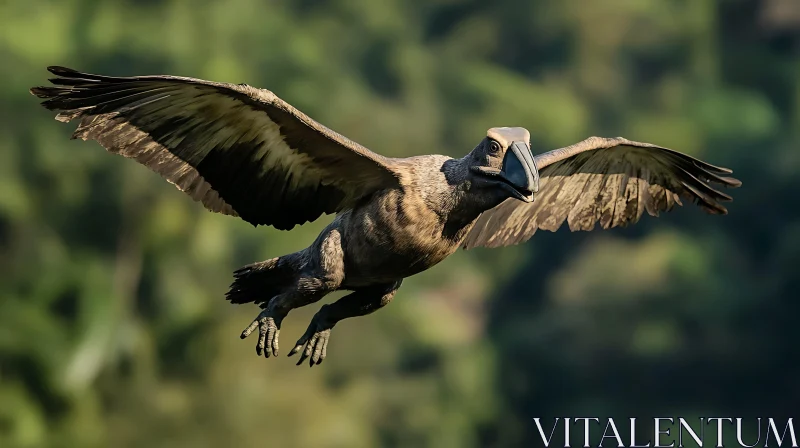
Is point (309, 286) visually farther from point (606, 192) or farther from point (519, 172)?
point (606, 192)

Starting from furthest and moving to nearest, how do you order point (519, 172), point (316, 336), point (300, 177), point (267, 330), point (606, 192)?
point (606, 192) < point (316, 336) < point (300, 177) < point (267, 330) < point (519, 172)

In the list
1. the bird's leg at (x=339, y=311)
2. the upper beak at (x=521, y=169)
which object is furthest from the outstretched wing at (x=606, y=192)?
the upper beak at (x=521, y=169)

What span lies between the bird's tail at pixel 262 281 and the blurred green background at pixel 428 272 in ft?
68.3

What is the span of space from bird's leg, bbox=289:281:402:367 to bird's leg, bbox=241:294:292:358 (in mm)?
367

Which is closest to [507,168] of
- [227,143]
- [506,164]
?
[506,164]

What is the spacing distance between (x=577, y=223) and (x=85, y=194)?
28554 millimetres

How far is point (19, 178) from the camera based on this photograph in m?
41.2

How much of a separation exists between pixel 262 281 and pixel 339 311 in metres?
0.56

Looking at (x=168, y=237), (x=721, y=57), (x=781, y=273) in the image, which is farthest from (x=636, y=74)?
(x=168, y=237)

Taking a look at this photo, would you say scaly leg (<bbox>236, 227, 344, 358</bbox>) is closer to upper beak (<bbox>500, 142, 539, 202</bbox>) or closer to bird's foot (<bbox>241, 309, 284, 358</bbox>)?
bird's foot (<bbox>241, 309, 284, 358</bbox>)

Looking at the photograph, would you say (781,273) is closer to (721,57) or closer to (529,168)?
(721,57)

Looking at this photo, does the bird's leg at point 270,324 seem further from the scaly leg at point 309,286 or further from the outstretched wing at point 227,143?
the outstretched wing at point 227,143

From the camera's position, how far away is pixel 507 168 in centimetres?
1059

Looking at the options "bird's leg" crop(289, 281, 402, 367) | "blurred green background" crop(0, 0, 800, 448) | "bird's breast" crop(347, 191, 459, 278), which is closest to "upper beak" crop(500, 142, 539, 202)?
"bird's breast" crop(347, 191, 459, 278)
